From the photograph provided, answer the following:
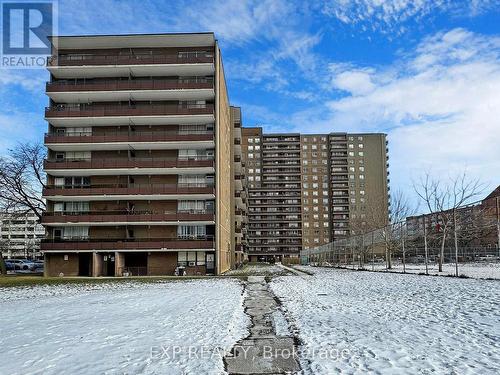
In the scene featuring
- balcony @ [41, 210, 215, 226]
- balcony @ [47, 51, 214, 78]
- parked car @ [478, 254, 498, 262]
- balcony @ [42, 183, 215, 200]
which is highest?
balcony @ [47, 51, 214, 78]

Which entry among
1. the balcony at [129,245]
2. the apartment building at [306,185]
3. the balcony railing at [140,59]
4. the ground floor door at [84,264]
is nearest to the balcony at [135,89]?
the balcony railing at [140,59]

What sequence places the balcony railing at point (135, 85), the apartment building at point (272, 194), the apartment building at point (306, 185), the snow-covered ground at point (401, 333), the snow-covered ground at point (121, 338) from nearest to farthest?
the snow-covered ground at point (401, 333)
the snow-covered ground at point (121, 338)
the balcony railing at point (135, 85)
the apartment building at point (306, 185)
the apartment building at point (272, 194)

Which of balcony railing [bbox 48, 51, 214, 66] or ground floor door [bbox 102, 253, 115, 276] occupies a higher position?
balcony railing [bbox 48, 51, 214, 66]

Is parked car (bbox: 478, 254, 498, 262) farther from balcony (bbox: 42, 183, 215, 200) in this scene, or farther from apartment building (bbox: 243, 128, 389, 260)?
apartment building (bbox: 243, 128, 389, 260)

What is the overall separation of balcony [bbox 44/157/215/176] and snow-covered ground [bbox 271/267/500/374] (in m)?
33.4

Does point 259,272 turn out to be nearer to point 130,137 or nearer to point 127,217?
point 127,217

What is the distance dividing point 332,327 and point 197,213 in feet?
125

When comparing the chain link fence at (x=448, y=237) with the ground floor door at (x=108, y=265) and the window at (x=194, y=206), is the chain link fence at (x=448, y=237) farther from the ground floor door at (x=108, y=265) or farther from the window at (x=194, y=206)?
the ground floor door at (x=108, y=265)

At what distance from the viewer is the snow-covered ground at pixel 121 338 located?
7641 millimetres

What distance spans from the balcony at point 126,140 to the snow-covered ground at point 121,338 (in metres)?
33.2

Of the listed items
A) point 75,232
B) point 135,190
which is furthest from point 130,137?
point 75,232

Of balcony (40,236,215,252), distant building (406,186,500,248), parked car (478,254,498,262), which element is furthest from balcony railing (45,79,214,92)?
parked car (478,254,498,262)

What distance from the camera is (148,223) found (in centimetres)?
4631

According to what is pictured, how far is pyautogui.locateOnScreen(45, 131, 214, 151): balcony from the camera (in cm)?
4769
